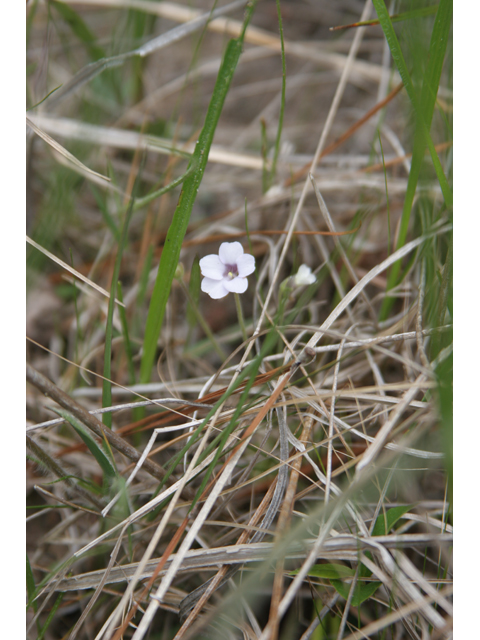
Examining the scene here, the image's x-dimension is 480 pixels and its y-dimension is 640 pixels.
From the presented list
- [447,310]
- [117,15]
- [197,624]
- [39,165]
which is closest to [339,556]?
[197,624]

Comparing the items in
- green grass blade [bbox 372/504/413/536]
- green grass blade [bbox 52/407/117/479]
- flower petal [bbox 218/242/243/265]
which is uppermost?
flower petal [bbox 218/242/243/265]

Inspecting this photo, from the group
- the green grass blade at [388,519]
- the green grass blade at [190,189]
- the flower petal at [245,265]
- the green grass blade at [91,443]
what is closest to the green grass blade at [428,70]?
the green grass blade at [190,189]

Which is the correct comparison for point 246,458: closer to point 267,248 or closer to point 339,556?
point 339,556

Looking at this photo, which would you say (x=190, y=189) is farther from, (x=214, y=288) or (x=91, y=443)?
(x=91, y=443)

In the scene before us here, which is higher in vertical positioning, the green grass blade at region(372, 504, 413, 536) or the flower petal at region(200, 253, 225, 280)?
the flower petal at region(200, 253, 225, 280)

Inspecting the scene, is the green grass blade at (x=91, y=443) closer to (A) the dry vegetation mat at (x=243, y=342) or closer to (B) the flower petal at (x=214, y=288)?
(A) the dry vegetation mat at (x=243, y=342)

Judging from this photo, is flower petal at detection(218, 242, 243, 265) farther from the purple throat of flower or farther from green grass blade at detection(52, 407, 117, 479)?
green grass blade at detection(52, 407, 117, 479)

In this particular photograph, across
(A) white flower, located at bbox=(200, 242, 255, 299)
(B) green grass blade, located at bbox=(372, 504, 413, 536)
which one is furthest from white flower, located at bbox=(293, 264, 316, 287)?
(B) green grass blade, located at bbox=(372, 504, 413, 536)

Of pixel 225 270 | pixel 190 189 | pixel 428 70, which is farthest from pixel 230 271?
pixel 428 70
